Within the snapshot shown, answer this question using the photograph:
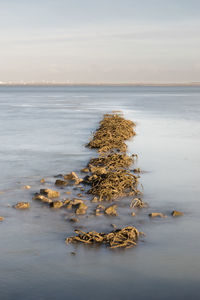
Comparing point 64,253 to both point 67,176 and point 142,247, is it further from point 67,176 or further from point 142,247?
point 67,176

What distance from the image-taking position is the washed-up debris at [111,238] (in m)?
7.12

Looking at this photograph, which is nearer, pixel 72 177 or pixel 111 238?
pixel 111 238

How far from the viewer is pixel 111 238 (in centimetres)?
726

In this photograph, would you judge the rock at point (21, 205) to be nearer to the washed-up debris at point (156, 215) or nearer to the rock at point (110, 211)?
the rock at point (110, 211)

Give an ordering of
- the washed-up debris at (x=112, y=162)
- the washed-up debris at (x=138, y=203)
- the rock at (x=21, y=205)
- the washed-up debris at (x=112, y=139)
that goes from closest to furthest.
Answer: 1. the rock at (x=21, y=205)
2. the washed-up debris at (x=138, y=203)
3. the washed-up debris at (x=112, y=162)
4. the washed-up debris at (x=112, y=139)

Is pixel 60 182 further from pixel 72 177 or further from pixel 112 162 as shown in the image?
pixel 112 162

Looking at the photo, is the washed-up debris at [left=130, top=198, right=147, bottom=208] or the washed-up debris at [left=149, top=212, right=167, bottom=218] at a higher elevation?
the washed-up debris at [left=130, top=198, right=147, bottom=208]

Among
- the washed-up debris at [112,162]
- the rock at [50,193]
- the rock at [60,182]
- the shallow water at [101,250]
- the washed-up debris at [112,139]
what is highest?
the washed-up debris at [112,139]

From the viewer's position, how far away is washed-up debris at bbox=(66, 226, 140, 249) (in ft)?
23.4

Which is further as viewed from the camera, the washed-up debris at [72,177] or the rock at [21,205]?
the washed-up debris at [72,177]

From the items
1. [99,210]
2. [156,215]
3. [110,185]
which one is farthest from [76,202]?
[156,215]

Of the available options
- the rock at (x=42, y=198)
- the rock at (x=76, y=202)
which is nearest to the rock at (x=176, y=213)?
the rock at (x=76, y=202)

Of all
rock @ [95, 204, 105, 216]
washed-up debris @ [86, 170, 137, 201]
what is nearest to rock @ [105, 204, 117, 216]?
rock @ [95, 204, 105, 216]

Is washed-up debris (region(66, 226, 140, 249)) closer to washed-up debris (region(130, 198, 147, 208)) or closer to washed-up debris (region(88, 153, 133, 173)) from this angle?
washed-up debris (region(130, 198, 147, 208))
